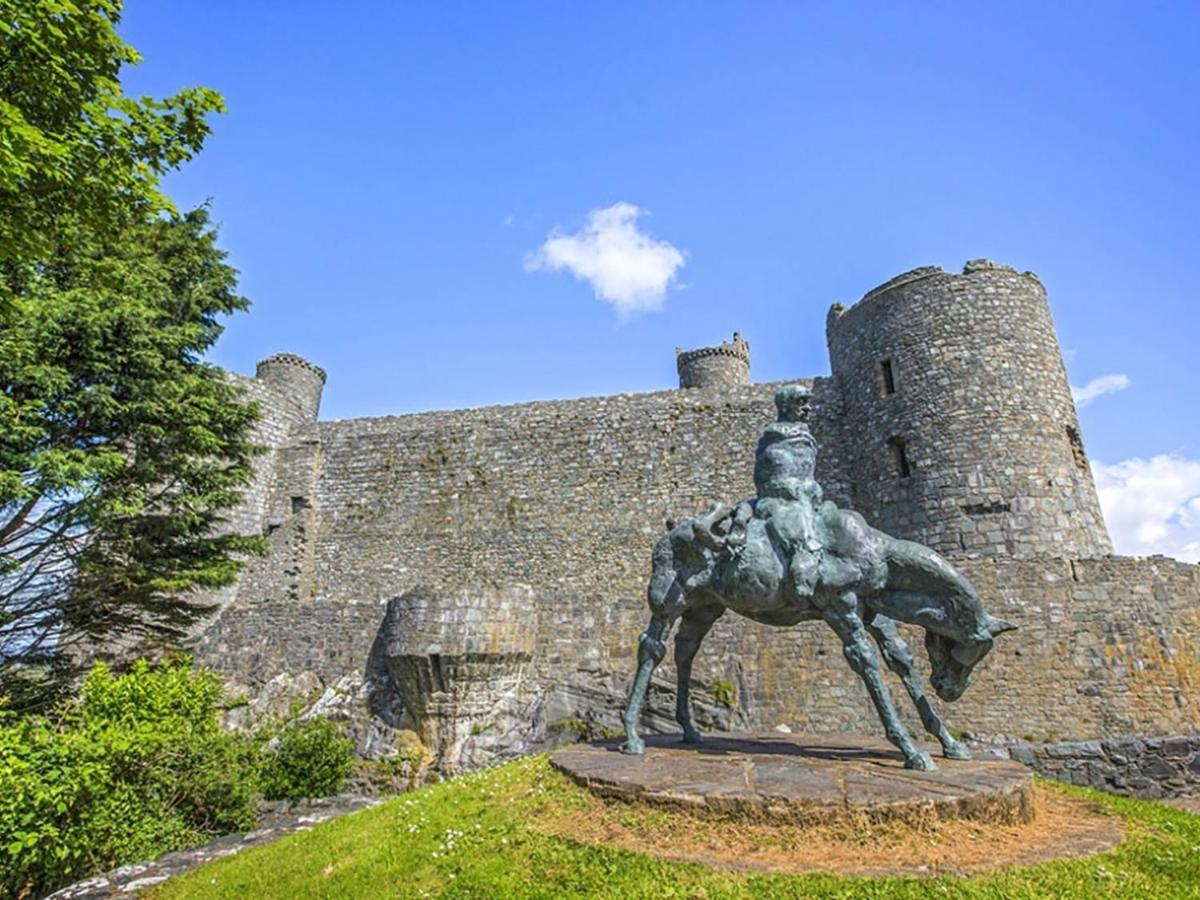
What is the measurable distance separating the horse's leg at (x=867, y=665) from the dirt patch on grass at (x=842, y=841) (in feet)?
2.80

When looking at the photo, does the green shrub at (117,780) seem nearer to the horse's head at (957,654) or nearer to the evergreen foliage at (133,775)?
the evergreen foliage at (133,775)

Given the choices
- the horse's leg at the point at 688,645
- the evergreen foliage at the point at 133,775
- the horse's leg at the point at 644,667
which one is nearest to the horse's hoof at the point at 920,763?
the horse's leg at the point at 688,645

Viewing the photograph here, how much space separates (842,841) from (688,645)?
243 centimetres

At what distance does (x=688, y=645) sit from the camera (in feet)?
21.0

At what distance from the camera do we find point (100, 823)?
239 inches

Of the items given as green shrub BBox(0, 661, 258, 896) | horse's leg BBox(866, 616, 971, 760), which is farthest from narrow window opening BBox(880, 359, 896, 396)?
green shrub BBox(0, 661, 258, 896)

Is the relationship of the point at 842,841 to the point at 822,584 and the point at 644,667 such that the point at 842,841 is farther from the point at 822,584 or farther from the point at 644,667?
the point at 644,667

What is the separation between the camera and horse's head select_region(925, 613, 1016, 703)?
208 inches

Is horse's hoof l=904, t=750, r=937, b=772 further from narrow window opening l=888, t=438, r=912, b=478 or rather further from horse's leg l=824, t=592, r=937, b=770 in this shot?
narrow window opening l=888, t=438, r=912, b=478

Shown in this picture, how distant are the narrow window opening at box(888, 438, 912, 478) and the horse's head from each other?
38.4 ft

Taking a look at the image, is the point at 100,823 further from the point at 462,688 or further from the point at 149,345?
the point at 149,345

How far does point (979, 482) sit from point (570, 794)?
44.2ft

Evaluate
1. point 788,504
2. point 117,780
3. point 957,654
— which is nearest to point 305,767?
point 117,780

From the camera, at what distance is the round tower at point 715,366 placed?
2434cm
